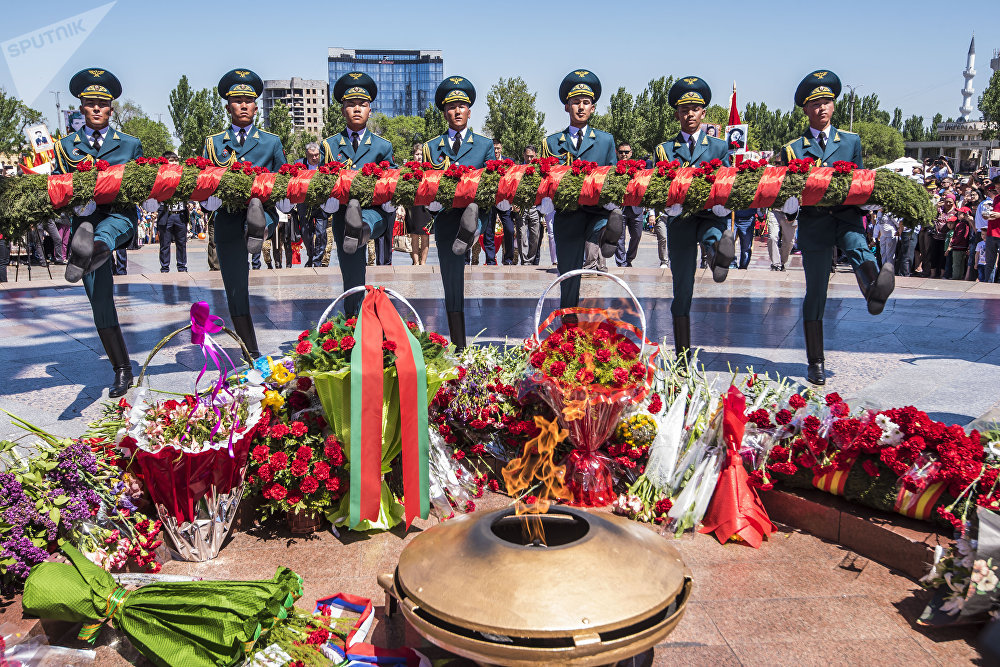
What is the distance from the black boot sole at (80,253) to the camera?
18.5ft

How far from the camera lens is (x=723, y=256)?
20.1ft

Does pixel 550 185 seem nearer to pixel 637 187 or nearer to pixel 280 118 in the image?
pixel 637 187

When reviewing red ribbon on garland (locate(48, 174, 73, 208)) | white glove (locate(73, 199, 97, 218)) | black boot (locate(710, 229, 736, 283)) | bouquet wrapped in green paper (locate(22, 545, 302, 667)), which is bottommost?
bouquet wrapped in green paper (locate(22, 545, 302, 667))

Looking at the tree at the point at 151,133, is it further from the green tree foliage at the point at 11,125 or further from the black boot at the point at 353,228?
the black boot at the point at 353,228

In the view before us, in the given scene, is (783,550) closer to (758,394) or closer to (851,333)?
(758,394)

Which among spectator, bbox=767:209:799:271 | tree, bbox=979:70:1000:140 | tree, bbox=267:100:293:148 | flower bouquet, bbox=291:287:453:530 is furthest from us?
tree, bbox=979:70:1000:140

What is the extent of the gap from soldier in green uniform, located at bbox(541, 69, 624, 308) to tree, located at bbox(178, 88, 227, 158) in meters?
31.4

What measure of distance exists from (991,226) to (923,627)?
1098cm

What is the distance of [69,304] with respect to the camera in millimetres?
10727

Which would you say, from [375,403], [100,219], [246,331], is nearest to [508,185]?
[246,331]

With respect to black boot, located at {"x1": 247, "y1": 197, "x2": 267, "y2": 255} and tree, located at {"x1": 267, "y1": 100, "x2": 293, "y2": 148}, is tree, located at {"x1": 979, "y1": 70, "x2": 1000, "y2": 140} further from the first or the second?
black boot, located at {"x1": 247, "y1": 197, "x2": 267, "y2": 255}

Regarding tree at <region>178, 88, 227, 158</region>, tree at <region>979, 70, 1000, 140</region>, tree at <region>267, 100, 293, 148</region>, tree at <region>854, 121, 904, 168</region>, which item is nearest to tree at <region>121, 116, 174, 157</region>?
tree at <region>267, 100, 293, 148</region>

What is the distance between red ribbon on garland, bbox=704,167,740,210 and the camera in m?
6.08

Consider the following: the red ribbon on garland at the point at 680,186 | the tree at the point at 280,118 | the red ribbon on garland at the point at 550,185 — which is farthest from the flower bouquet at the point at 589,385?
the tree at the point at 280,118
